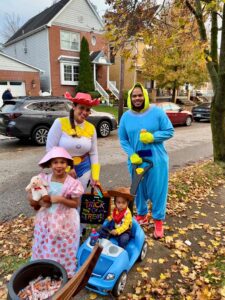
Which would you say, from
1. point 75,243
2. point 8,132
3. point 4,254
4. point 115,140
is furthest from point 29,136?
point 75,243

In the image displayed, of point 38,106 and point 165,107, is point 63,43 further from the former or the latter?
point 38,106

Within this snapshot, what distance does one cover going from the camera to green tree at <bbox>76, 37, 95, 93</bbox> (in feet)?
79.3

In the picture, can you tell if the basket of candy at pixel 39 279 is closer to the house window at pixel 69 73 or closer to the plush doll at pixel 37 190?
the plush doll at pixel 37 190

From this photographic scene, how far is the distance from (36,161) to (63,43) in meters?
19.0

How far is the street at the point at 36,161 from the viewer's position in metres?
5.22

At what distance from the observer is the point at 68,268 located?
262 centimetres

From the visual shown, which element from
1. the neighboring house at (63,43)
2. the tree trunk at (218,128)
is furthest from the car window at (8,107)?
the neighboring house at (63,43)

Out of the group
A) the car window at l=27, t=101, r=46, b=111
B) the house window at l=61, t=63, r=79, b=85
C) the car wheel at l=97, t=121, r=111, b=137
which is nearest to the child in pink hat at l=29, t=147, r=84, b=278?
the car window at l=27, t=101, r=46, b=111

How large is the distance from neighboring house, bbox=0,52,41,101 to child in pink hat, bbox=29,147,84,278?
19429 millimetres

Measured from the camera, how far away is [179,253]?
11.1 ft

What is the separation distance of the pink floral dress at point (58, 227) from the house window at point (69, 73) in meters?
22.8

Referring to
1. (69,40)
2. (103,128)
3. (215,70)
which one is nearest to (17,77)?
(69,40)

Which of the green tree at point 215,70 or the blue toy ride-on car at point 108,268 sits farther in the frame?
the green tree at point 215,70

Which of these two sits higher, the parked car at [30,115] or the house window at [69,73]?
the house window at [69,73]
